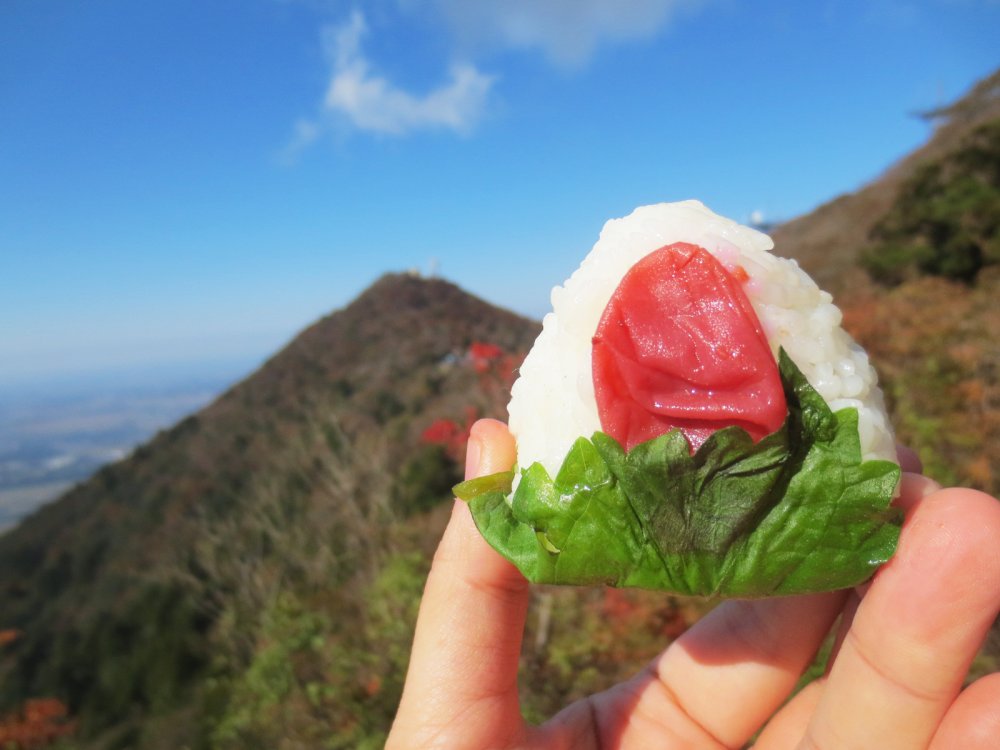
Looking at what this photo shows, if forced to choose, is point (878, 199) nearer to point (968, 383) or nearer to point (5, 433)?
point (968, 383)

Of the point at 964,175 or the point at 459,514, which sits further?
the point at 964,175

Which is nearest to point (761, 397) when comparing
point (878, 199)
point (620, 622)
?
point (620, 622)

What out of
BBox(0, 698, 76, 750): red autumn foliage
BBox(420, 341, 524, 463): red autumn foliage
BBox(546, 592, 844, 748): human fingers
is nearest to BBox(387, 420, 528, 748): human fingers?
BBox(546, 592, 844, 748): human fingers

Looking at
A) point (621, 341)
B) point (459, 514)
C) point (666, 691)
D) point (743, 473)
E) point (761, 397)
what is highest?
point (621, 341)

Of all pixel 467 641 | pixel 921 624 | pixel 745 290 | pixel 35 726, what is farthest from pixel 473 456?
pixel 35 726

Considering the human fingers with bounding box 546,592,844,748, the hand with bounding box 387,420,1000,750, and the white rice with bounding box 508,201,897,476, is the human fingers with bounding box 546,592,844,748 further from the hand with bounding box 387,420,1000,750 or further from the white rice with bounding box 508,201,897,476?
the white rice with bounding box 508,201,897,476

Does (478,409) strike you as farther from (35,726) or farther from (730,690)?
(730,690)
